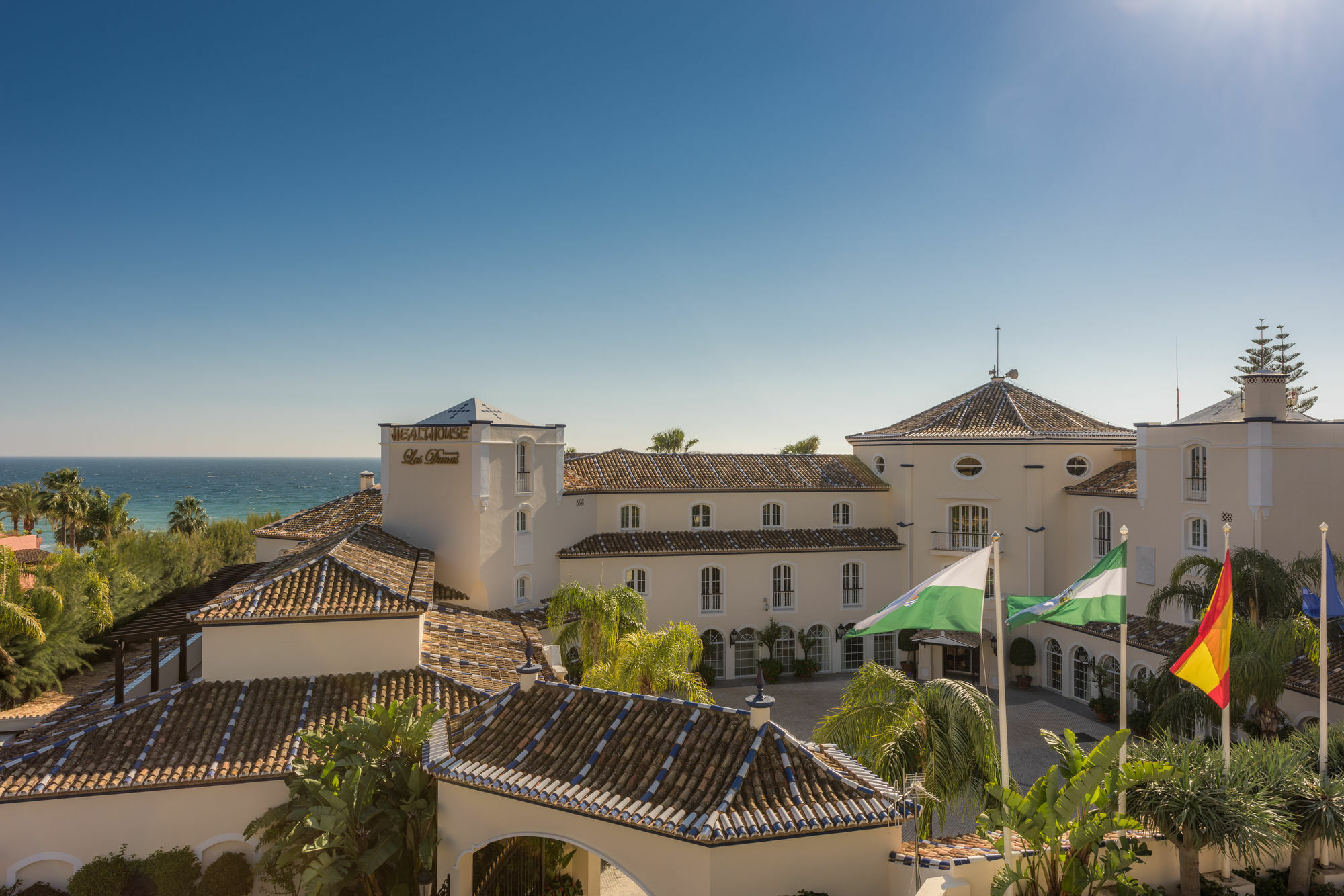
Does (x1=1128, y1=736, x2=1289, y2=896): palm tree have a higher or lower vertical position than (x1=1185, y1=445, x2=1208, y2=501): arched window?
lower

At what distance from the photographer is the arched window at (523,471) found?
2945 cm

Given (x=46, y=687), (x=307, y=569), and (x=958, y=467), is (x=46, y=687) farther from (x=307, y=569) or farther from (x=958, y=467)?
(x=958, y=467)

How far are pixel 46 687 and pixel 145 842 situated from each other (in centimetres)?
1879

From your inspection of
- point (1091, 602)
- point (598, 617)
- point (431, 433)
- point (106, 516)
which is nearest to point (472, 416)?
point (431, 433)

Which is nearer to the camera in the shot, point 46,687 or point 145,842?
point 145,842

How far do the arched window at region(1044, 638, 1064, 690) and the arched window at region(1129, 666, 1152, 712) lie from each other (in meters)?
3.73

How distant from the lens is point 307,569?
63.6ft

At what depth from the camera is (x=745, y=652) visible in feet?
110

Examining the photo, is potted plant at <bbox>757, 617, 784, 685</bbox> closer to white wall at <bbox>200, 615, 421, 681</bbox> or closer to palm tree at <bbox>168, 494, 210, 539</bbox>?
white wall at <bbox>200, 615, 421, 681</bbox>

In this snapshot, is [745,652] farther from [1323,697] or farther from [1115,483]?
[1323,697]

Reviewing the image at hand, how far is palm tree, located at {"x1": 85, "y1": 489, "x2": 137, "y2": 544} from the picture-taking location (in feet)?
162

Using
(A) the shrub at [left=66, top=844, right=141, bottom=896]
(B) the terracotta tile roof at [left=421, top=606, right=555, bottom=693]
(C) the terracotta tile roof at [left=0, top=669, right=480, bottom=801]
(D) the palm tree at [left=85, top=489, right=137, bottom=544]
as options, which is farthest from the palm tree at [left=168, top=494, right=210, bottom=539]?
(A) the shrub at [left=66, top=844, right=141, bottom=896]

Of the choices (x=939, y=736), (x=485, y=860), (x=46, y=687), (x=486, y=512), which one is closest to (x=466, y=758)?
(x=485, y=860)

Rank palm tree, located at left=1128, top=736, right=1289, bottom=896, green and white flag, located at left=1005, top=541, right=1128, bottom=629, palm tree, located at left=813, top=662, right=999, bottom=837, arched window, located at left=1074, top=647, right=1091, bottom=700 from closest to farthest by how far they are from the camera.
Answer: palm tree, located at left=1128, top=736, right=1289, bottom=896
green and white flag, located at left=1005, top=541, right=1128, bottom=629
palm tree, located at left=813, top=662, right=999, bottom=837
arched window, located at left=1074, top=647, right=1091, bottom=700
